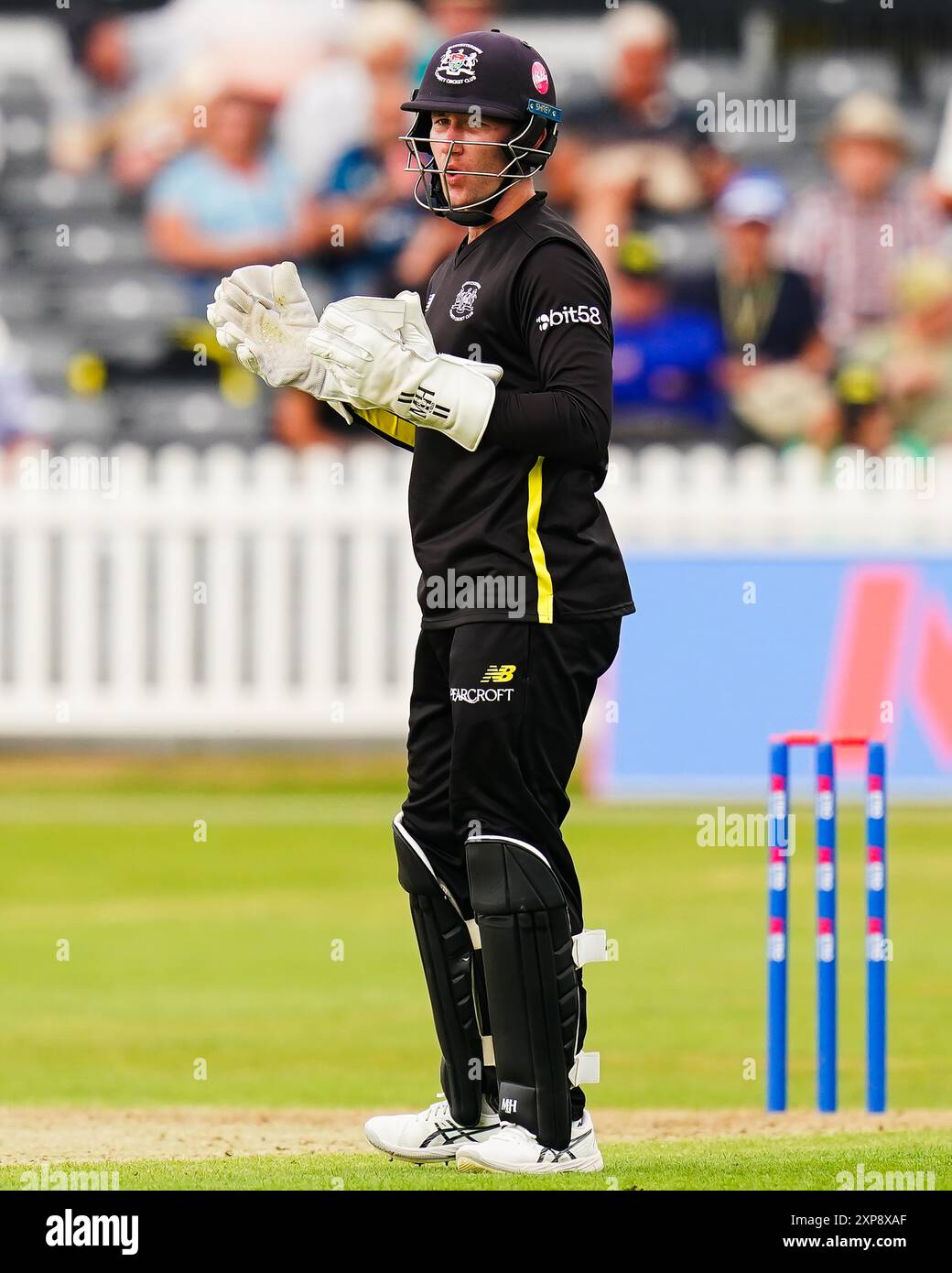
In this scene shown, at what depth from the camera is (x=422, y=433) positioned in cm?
482

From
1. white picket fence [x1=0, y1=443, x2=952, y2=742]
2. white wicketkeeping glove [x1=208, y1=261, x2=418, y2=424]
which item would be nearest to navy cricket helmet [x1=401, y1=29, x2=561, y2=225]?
white wicketkeeping glove [x1=208, y1=261, x2=418, y2=424]

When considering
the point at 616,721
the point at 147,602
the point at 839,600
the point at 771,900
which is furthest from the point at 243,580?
the point at 771,900

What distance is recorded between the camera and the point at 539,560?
4.61m

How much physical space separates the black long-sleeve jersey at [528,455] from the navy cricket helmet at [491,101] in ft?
0.33

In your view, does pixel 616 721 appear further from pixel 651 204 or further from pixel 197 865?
pixel 651 204

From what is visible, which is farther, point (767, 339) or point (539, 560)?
point (767, 339)

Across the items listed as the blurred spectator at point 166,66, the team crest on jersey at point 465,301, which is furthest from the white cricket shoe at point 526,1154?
the blurred spectator at point 166,66

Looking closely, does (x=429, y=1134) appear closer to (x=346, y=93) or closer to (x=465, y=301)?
(x=465, y=301)

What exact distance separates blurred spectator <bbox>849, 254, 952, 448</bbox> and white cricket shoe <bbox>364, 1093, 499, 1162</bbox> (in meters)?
9.90

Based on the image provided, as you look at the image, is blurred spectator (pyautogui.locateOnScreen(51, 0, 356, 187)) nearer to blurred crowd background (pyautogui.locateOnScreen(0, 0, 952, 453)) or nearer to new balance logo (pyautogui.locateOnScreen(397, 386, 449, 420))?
blurred crowd background (pyautogui.locateOnScreen(0, 0, 952, 453))

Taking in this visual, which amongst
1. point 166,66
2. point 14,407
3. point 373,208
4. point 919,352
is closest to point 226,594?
point 14,407

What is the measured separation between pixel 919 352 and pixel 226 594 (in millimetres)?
4714

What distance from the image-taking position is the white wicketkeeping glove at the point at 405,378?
4.48 metres

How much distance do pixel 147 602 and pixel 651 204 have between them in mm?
4563
